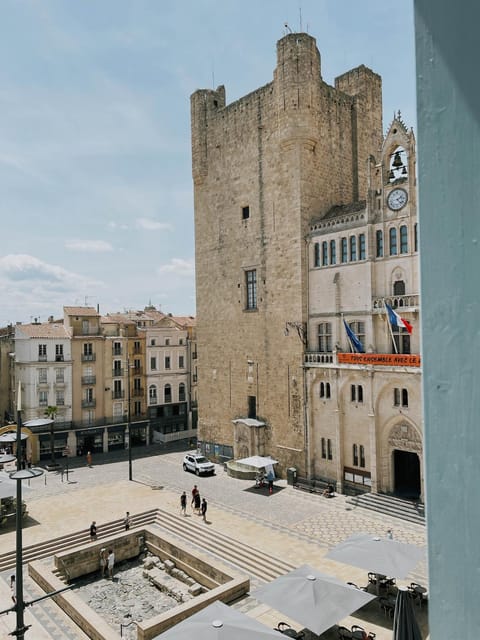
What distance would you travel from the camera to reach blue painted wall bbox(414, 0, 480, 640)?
152 cm

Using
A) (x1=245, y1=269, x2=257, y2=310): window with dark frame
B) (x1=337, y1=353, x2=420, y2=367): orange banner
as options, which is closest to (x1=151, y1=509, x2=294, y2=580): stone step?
(x1=337, y1=353, x2=420, y2=367): orange banner

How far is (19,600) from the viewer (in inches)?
407

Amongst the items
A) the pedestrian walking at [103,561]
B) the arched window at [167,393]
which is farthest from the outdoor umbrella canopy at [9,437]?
the arched window at [167,393]

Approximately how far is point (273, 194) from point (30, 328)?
966 inches

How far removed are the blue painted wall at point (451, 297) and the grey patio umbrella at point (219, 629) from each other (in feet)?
41.8

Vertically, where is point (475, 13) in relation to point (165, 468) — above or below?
above

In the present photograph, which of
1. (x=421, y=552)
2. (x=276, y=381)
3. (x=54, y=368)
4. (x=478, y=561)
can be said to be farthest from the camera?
(x=54, y=368)

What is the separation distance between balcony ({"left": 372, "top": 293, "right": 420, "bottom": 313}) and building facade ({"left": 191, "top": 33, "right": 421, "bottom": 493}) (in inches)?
3.1

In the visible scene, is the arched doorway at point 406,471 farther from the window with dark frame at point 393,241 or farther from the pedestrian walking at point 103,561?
the pedestrian walking at point 103,561

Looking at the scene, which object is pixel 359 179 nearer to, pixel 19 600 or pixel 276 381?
pixel 276 381

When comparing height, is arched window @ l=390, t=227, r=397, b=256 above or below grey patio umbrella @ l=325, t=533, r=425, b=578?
above

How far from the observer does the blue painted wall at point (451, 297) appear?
1521mm

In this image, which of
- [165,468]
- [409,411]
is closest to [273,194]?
[409,411]

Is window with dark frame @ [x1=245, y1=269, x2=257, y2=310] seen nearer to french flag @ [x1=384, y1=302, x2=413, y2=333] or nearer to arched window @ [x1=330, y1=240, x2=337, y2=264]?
arched window @ [x1=330, y1=240, x2=337, y2=264]
